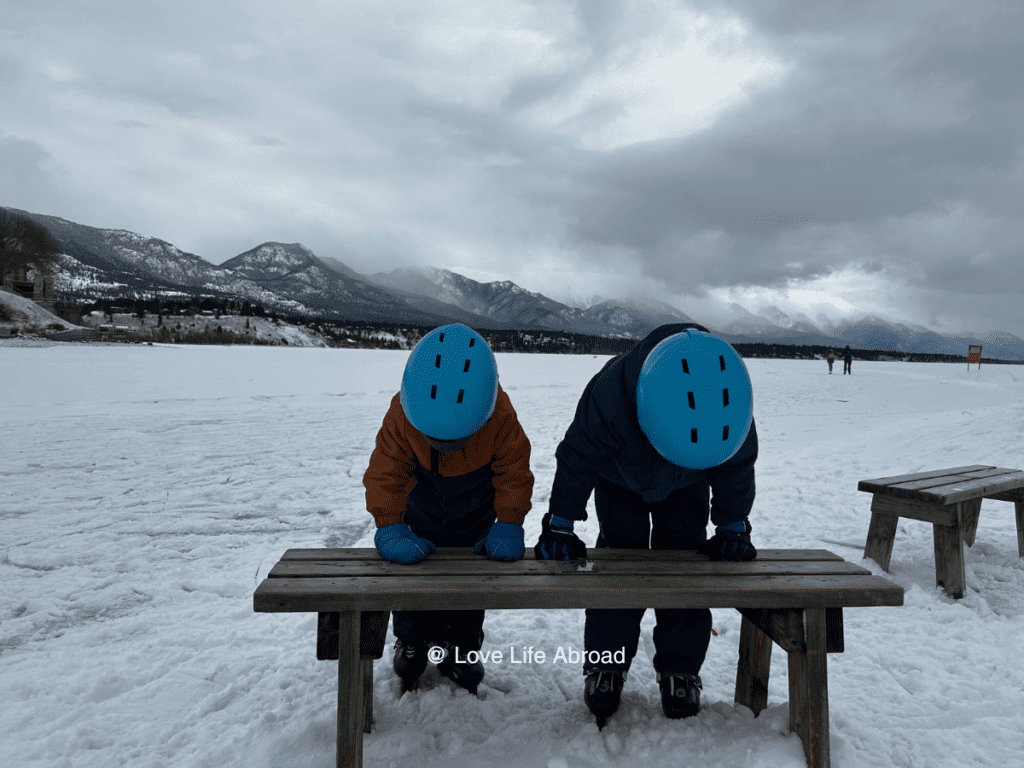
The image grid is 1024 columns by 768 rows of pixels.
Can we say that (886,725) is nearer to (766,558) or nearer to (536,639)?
(766,558)

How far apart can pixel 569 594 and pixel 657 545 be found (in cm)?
81

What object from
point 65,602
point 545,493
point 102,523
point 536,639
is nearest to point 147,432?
point 102,523

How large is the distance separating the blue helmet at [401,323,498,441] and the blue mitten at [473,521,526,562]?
463 mm

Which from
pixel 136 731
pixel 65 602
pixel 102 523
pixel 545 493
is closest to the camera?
pixel 136 731

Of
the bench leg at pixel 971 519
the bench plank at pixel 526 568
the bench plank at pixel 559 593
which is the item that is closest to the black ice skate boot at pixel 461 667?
the bench plank at pixel 526 568

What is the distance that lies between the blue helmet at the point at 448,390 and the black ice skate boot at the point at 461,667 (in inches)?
46.1

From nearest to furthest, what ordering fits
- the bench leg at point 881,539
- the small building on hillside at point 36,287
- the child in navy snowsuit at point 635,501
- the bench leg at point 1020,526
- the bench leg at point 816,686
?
the bench leg at point 816,686, the child in navy snowsuit at point 635,501, the bench leg at point 881,539, the bench leg at point 1020,526, the small building on hillside at point 36,287

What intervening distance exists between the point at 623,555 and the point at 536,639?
103 centimetres

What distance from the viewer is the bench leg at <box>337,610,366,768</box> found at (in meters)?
1.79

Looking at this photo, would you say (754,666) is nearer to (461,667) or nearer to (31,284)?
(461,667)

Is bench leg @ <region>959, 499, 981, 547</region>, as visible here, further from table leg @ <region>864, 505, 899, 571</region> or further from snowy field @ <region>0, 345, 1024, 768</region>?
table leg @ <region>864, 505, 899, 571</region>

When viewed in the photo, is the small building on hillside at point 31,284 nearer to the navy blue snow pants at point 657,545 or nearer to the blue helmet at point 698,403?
the navy blue snow pants at point 657,545

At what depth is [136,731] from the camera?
2143 millimetres

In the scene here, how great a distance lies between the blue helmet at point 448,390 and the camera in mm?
2010
